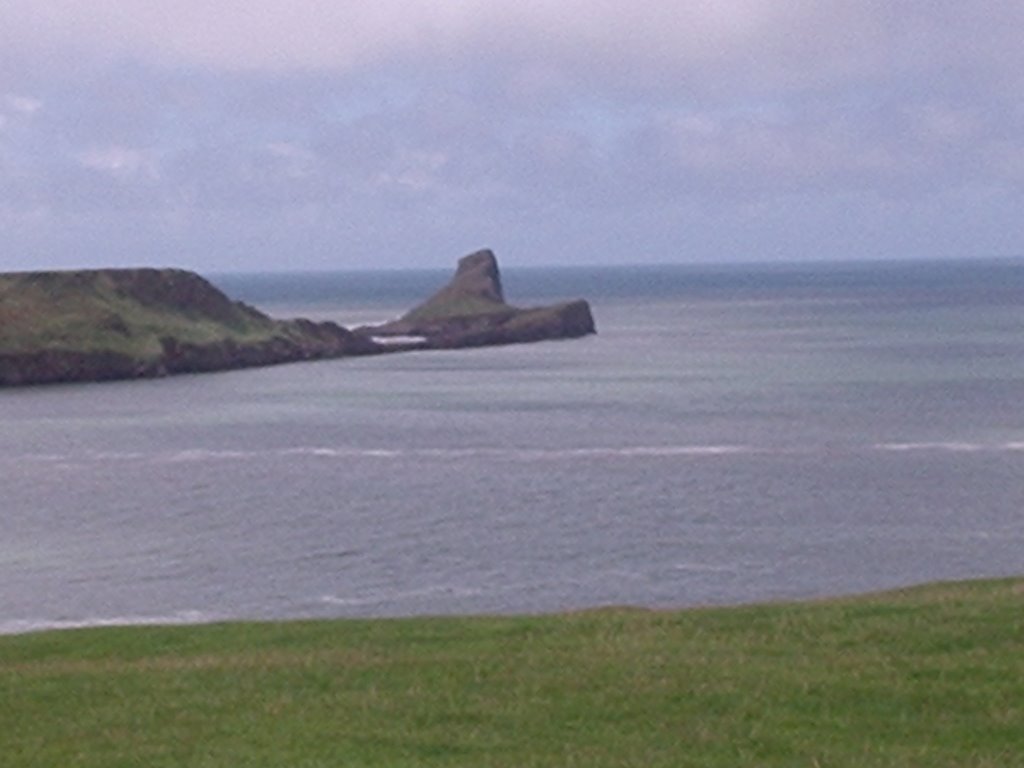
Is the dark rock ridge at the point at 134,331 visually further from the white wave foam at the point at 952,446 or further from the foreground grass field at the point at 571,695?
the foreground grass field at the point at 571,695

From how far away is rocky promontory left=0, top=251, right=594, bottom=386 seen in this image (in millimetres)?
136000

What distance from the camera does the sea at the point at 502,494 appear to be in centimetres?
4416

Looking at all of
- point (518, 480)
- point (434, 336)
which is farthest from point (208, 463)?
point (434, 336)

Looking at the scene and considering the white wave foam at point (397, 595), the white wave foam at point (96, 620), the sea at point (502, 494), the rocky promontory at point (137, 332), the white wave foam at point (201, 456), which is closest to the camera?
the white wave foam at point (96, 620)

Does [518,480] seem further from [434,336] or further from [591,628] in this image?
[434,336]

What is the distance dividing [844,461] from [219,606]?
35.3 m

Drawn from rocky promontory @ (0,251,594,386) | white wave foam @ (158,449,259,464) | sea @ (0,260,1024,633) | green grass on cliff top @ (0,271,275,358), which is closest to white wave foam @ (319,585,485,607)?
sea @ (0,260,1024,633)

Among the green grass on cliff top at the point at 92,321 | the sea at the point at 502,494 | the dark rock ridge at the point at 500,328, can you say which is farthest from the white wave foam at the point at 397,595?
the dark rock ridge at the point at 500,328

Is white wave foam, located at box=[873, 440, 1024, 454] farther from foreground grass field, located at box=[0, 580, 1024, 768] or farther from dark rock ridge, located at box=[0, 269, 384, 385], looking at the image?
dark rock ridge, located at box=[0, 269, 384, 385]

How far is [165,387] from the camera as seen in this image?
127125 millimetres

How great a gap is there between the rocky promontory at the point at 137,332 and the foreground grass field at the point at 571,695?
116m

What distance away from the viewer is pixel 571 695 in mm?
16500

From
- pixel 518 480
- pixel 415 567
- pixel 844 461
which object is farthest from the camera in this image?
pixel 844 461

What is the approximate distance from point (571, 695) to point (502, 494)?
149 feet
